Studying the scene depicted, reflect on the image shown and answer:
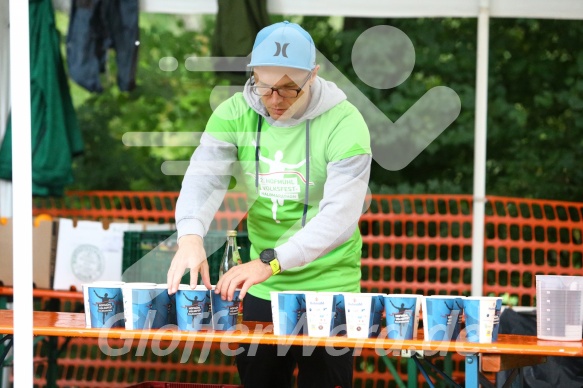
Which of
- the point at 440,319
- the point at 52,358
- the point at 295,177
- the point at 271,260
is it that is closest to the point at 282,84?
the point at 295,177

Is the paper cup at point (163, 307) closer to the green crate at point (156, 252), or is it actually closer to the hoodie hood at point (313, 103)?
the hoodie hood at point (313, 103)

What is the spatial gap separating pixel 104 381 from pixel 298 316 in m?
3.22

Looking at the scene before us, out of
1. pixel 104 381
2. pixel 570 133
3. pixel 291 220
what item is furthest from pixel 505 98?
pixel 291 220

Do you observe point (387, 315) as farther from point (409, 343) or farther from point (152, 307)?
point (152, 307)

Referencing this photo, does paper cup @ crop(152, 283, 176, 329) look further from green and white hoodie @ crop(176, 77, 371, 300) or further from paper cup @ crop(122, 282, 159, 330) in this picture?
green and white hoodie @ crop(176, 77, 371, 300)

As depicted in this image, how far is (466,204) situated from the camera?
23.1 ft

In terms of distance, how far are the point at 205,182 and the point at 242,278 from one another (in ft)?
1.66

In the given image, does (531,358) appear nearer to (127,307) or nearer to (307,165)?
(307,165)

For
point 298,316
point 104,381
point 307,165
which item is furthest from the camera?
point 104,381

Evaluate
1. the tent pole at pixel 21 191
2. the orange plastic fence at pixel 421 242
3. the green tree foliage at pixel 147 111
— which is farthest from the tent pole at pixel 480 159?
the green tree foliage at pixel 147 111

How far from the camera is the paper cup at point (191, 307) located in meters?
3.21

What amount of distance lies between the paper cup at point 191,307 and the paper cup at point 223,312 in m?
0.03

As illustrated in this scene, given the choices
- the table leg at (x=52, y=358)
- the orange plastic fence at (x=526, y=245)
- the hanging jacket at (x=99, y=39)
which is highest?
the hanging jacket at (x=99, y=39)

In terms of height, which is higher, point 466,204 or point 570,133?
point 570,133
